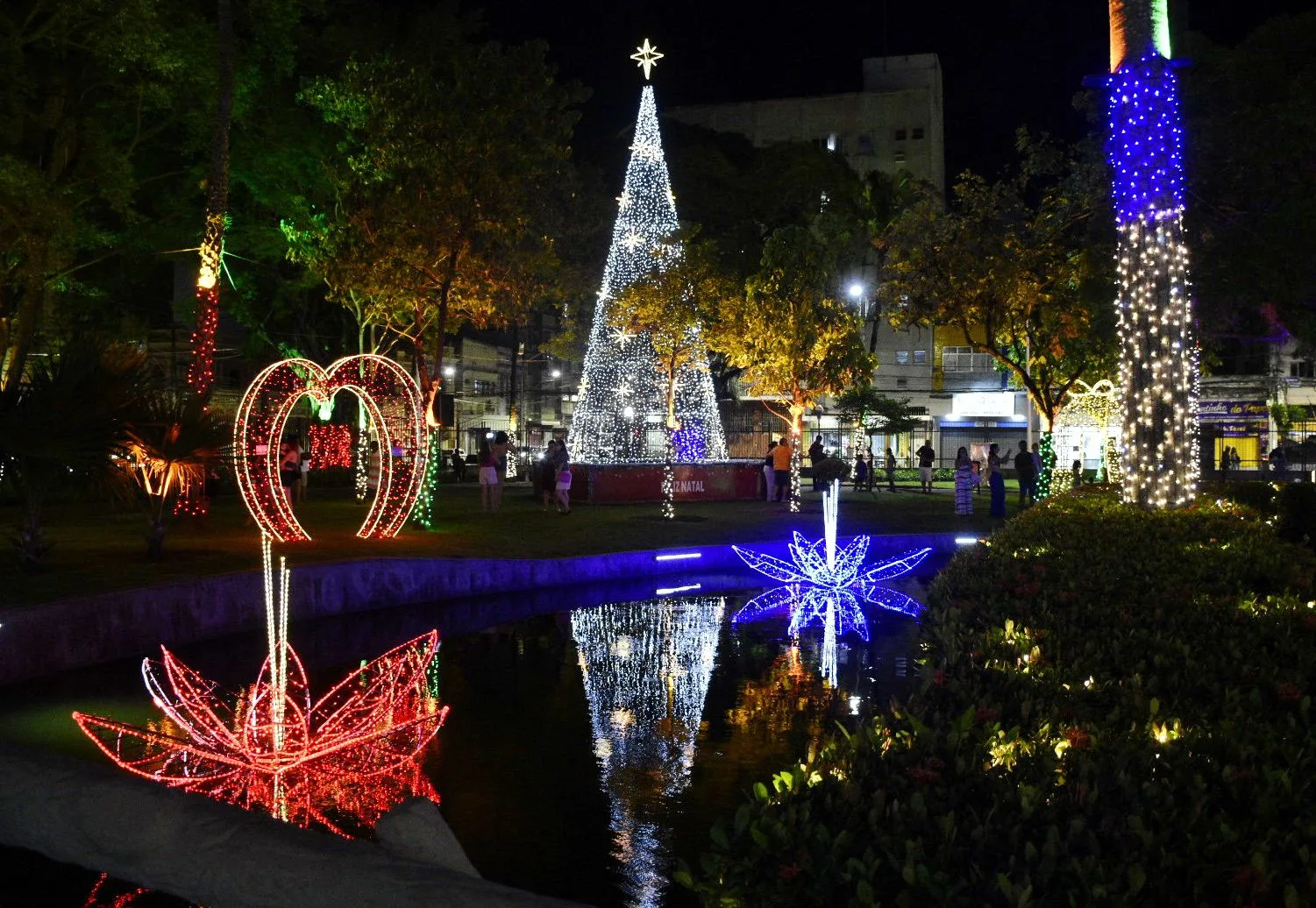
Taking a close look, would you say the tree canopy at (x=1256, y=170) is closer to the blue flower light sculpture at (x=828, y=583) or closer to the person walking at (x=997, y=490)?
the person walking at (x=997, y=490)

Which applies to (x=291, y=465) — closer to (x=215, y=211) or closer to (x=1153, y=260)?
(x=215, y=211)

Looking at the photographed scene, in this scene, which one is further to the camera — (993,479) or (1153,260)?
(993,479)

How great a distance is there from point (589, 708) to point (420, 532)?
38.6ft

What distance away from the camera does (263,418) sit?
1941cm

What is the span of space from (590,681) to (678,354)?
2049 centimetres

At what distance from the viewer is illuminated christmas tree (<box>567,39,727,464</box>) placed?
31.3 m

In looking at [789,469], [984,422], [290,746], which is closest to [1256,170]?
[789,469]

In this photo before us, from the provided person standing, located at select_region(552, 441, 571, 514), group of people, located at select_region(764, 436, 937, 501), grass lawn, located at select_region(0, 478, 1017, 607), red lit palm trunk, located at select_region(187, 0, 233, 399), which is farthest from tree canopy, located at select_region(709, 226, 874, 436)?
red lit palm trunk, located at select_region(187, 0, 233, 399)

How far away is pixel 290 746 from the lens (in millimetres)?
8289

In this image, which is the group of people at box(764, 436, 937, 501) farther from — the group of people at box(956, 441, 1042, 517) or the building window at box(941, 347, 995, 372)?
the building window at box(941, 347, 995, 372)

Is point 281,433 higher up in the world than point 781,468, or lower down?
higher up

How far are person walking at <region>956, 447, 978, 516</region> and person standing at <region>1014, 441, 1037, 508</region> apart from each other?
7.77ft

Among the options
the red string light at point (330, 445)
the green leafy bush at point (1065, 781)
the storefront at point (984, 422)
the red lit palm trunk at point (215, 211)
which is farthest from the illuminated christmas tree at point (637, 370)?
the storefront at point (984, 422)

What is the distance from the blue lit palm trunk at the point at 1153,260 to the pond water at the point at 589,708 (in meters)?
4.92
